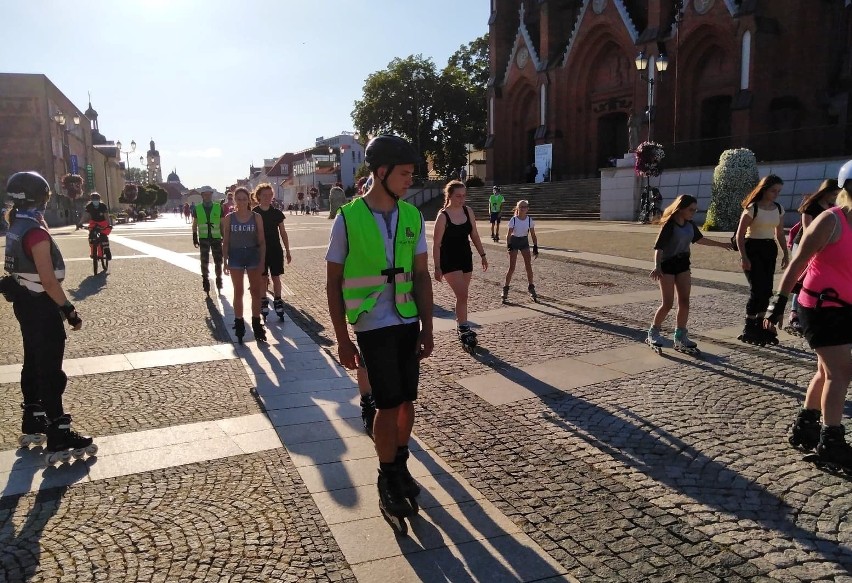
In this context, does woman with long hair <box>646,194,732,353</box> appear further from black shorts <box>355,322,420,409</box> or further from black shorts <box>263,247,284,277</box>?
black shorts <box>263,247,284,277</box>

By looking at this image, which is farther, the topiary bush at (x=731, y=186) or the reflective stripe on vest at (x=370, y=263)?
the topiary bush at (x=731, y=186)

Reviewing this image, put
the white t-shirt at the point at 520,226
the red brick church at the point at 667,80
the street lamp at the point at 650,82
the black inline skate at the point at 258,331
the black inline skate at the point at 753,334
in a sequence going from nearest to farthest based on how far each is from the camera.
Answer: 1. the black inline skate at the point at 753,334
2. the black inline skate at the point at 258,331
3. the white t-shirt at the point at 520,226
4. the red brick church at the point at 667,80
5. the street lamp at the point at 650,82

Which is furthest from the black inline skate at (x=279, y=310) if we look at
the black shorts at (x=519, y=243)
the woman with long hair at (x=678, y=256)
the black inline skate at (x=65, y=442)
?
the woman with long hair at (x=678, y=256)

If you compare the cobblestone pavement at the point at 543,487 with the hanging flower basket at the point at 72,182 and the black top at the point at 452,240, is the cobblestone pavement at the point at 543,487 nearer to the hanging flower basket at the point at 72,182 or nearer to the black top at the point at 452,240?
the black top at the point at 452,240

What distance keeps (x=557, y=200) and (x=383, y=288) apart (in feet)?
99.0

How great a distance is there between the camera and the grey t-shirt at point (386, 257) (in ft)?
10.3

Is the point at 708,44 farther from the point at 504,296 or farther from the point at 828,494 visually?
the point at 828,494

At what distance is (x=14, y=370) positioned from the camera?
6461mm

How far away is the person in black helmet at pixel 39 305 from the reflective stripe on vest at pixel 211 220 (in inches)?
257

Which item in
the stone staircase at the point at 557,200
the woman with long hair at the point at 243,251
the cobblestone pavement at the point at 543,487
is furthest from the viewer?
the stone staircase at the point at 557,200

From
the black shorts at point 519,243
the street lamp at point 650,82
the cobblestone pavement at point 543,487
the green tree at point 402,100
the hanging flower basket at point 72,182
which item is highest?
the green tree at point 402,100

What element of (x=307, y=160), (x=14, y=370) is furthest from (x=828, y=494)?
(x=307, y=160)

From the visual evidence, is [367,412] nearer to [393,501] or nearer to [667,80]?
[393,501]

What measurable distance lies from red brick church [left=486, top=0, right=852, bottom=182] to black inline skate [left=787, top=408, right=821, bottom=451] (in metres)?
21.9
